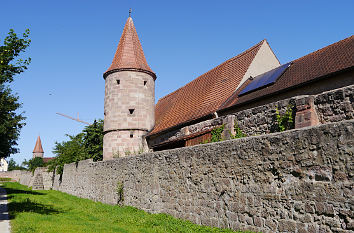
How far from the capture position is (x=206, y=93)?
1731cm

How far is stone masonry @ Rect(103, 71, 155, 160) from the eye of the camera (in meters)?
18.3

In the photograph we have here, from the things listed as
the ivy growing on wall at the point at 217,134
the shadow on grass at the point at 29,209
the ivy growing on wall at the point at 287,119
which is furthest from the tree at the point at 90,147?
the ivy growing on wall at the point at 287,119

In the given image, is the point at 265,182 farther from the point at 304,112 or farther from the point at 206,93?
the point at 206,93

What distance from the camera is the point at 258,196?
6621mm

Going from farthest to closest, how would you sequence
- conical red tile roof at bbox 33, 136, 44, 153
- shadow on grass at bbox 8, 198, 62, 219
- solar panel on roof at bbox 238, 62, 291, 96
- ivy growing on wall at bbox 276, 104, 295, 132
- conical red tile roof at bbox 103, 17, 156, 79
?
conical red tile roof at bbox 33, 136, 44, 153, conical red tile roof at bbox 103, 17, 156, 79, solar panel on roof at bbox 238, 62, 291, 96, shadow on grass at bbox 8, 198, 62, 219, ivy growing on wall at bbox 276, 104, 295, 132

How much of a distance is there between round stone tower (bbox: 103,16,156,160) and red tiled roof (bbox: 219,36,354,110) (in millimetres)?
6364

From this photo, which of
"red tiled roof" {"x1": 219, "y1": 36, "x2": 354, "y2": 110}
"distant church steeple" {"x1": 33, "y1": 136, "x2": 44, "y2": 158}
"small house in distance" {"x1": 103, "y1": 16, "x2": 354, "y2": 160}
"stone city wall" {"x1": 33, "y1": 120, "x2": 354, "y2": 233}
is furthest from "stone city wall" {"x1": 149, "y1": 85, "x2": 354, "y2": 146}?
"distant church steeple" {"x1": 33, "y1": 136, "x2": 44, "y2": 158}

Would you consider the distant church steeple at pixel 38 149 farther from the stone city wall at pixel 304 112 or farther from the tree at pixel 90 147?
the stone city wall at pixel 304 112

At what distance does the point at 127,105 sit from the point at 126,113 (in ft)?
1.66

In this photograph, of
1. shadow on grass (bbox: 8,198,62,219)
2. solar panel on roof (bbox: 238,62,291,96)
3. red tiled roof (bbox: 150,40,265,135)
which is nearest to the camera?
shadow on grass (bbox: 8,198,62,219)

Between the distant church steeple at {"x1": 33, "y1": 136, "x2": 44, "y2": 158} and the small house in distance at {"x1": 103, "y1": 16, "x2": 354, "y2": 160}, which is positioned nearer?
the small house in distance at {"x1": 103, "y1": 16, "x2": 354, "y2": 160}

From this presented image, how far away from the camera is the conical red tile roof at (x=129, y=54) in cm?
1923

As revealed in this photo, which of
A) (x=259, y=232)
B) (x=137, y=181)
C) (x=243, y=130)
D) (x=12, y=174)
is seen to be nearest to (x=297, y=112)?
(x=243, y=130)

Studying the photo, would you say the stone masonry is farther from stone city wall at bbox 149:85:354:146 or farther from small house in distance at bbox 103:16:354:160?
stone city wall at bbox 149:85:354:146
